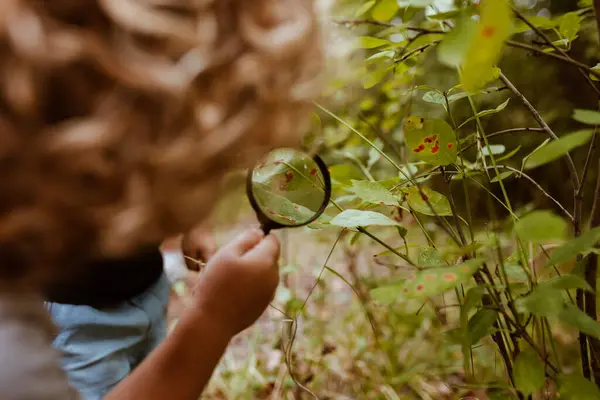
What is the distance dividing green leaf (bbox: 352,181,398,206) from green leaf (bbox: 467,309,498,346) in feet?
0.47

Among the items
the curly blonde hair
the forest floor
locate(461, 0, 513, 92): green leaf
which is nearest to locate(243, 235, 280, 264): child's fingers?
the curly blonde hair

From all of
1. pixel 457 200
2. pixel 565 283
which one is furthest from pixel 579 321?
pixel 457 200

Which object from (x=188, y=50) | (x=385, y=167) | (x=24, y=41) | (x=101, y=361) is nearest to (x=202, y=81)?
(x=188, y=50)

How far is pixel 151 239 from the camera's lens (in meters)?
0.47

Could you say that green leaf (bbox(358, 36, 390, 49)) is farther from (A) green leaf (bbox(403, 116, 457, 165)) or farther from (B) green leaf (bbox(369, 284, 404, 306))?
(B) green leaf (bbox(369, 284, 404, 306))

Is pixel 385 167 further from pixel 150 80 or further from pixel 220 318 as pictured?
pixel 150 80

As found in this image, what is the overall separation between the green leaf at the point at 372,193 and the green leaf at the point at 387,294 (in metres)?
0.12

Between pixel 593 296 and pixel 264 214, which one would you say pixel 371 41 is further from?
pixel 593 296

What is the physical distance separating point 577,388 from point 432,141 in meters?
0.27

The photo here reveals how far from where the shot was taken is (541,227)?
357mm

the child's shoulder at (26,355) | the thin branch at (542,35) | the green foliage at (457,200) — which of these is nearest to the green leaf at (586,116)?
the green foliage at (457,200)

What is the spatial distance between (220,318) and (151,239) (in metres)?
0.15

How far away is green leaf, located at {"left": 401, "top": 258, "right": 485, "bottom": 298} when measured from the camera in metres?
0.39

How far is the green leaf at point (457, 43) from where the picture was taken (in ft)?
1.08
